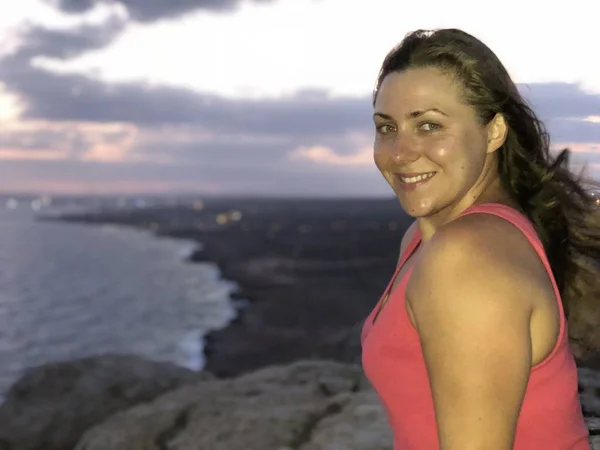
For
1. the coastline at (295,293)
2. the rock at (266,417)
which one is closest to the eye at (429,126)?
the rock at (266,417)

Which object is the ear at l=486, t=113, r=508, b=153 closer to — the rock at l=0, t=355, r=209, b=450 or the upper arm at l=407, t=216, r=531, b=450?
the upper arm at l=407, t=216, r=531, b=450

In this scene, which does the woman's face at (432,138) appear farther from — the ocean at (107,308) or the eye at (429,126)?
the ocean at (107,308)

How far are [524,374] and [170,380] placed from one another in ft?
30.1

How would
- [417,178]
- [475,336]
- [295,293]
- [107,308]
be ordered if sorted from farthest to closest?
[295,293], [107,308], [417,178], [475,336]

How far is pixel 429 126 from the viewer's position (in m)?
2.12

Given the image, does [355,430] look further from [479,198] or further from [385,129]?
[385,129]

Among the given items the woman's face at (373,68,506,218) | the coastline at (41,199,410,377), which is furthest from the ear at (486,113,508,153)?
the coastline at (41,199,410,377)

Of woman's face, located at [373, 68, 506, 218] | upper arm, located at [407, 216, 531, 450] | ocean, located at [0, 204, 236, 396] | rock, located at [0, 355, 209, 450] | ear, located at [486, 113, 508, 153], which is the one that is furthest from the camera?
ocean, located at [0, 204, 236, 396]

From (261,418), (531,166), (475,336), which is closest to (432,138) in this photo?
(531,166)

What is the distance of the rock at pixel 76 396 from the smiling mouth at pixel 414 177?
27.8ft

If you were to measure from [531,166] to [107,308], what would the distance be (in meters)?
31.6

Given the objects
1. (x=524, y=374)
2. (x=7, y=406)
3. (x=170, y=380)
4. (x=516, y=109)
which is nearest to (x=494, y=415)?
(x=524, y=374)

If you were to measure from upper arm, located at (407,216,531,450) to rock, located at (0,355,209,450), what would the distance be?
885 centimetres

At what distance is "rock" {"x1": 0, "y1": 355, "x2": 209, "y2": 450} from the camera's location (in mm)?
10109
